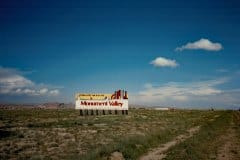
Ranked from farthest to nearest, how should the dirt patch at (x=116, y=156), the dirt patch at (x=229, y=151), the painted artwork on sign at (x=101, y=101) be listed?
the painted artwork on sign at (x=101, y=101), the dirt patch at (x=229, y=151), the dirt patch at (x=116, y=156)

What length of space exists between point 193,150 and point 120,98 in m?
51.1

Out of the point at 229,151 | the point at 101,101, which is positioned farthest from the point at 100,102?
the point at 229,151

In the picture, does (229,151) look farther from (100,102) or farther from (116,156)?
(100,102)

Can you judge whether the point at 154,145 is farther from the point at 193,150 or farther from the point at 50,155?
the point at 50,155

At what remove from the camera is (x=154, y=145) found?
76.6ft

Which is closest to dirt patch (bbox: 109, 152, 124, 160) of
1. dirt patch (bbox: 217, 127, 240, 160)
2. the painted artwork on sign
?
dirt patch (bbox: 217, 127, 240, 160)

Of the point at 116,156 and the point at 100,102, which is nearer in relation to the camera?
the point at 116,156

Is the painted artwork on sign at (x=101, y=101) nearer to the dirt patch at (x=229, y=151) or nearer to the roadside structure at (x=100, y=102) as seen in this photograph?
the roadside structure at (x=100, y=102)

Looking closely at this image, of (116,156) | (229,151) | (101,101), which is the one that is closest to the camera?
(116,156)

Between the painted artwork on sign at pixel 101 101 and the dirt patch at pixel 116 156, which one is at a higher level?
the painted artwork on sign at pixel 101 101

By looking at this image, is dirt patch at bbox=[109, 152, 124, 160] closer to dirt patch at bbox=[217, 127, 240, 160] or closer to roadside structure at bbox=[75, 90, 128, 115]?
dirt patch at bbox=[217, 127, 240, 160]

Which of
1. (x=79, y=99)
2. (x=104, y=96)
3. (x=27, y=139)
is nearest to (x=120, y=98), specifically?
(x=104, y=96)

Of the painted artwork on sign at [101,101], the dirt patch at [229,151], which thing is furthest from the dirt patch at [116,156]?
the painted artwork on sign at [101,101]

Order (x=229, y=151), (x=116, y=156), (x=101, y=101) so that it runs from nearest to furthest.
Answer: (x=116, y=156) < (x=229, y=151) < (x=101, y=101)
